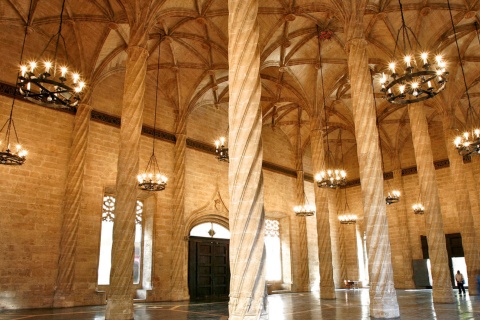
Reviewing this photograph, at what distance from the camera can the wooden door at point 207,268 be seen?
1920cm

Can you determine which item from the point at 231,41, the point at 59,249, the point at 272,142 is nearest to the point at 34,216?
the point at 59,249

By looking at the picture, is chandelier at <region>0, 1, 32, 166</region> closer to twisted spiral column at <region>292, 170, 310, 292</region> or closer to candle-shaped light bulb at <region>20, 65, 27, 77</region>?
candle-shaped light bulb at <region>20, 65, 27, 77</region>

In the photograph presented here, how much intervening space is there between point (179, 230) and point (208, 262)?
10.0 ft

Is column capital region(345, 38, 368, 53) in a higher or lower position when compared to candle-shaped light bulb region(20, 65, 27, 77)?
higher

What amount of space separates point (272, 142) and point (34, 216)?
15.7 meters

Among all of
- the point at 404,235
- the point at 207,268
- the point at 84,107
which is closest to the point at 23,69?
the point at 84,107

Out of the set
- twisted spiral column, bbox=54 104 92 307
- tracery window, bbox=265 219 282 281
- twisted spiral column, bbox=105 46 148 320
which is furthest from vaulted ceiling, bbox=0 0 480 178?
tracery window, bbox=265 219 282 281

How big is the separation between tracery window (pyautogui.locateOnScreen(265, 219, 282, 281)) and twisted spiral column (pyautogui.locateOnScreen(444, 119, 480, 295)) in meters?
10.9

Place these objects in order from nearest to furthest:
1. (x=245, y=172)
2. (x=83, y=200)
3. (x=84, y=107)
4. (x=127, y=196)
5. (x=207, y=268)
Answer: (x=245, y=172)
(x=127, y=196)
(x=83, y=200)
(x=84, y=107)
(x=207, y=268)

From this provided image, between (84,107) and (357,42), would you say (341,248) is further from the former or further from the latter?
(84,107)

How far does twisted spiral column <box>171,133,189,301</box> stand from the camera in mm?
17609

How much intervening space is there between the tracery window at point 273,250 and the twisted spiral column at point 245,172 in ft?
61.9

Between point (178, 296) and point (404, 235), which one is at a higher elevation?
point (404, 235)

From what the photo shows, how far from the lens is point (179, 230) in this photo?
18.2 metres
